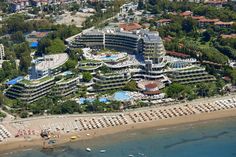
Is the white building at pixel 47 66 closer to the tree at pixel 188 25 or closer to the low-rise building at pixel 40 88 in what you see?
the low-rise building at pixel 40 88

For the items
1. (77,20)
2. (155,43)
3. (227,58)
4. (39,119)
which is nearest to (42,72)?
(39,119)

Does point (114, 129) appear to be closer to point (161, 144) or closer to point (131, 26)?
point (161, 144)

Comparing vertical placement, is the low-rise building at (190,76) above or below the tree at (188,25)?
below

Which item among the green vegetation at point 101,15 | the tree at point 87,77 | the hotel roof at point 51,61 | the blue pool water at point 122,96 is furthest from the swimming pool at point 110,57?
the green vegetation at point 101,15

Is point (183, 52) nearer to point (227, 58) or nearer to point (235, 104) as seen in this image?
point (227, 58)

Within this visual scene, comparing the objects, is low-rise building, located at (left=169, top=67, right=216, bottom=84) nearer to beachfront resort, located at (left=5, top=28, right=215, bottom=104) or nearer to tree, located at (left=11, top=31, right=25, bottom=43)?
beachfront resort, located at (left=5, top=28, right=215, bottom=104)

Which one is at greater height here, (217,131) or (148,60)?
(148,60)
